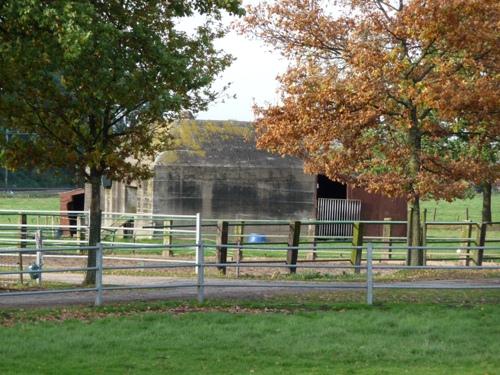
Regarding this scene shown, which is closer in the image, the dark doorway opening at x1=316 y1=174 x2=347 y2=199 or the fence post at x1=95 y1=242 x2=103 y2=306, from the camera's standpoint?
the fence post at x1=95 y1=242 x2=103 y2=306

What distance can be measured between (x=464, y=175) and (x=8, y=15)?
435 inches

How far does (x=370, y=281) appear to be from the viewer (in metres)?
17.3

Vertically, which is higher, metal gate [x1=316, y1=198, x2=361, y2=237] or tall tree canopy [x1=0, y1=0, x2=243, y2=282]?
tall tree canopy [x1=0, y1=0, x2=243, y2=282]

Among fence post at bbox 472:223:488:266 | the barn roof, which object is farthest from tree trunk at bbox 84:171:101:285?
the barn roof

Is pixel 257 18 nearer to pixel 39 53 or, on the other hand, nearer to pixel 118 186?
pixel 39 53

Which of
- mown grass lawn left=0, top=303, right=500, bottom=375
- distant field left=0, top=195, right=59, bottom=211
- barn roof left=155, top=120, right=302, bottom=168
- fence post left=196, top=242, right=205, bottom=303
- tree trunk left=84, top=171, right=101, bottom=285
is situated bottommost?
distant field left=0, top=195, right=59, bottom=211

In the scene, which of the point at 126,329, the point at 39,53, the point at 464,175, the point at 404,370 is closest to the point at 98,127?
the point at 39,53

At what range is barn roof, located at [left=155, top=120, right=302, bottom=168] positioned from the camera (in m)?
36.5

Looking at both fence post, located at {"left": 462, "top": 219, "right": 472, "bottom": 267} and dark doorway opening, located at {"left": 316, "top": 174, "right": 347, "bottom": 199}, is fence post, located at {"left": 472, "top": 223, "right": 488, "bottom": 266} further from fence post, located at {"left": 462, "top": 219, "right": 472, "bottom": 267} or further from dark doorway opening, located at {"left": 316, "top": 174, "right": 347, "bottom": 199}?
dark doorway opening, located at {"left": 316, "top": 174, "right": 347, "bottom": 199}

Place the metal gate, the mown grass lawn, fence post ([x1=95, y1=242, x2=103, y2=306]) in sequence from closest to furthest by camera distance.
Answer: the mown grass lawn
fence post ([x1=95, y1=242, x2=103, y2=306])
the metal gate

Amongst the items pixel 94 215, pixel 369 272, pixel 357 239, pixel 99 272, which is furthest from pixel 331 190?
pixel 99 272

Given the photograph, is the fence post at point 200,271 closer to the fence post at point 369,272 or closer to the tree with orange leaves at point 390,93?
the fence post at point 369,272

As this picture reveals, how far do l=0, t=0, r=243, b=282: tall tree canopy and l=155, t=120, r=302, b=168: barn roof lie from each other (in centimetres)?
1469

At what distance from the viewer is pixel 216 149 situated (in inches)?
1463
